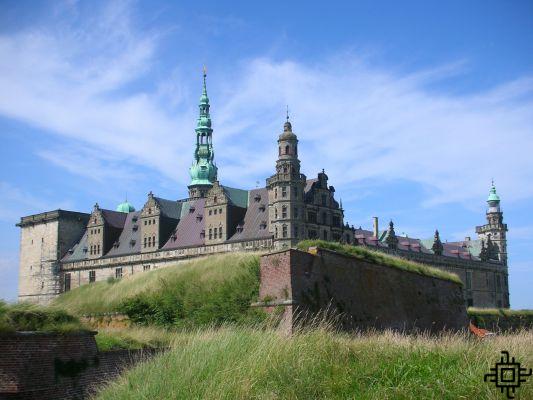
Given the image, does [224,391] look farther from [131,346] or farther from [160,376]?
[131,346]

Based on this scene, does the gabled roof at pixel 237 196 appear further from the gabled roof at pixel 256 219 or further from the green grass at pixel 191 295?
the green grass at pixel 191 295

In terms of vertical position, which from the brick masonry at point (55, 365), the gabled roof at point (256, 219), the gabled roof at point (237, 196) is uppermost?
the gabled roof at point (237, 196)

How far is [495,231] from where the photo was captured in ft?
309

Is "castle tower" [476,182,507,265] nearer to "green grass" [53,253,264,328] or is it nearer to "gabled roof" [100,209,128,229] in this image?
"gabled roof" [100,209,128,229]

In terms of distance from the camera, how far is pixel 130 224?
66.4 metres

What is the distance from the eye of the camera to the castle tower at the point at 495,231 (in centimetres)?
9090

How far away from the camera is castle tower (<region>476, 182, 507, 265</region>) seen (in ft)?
298

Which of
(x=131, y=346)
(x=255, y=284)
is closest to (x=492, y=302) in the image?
(x=255, y=284)

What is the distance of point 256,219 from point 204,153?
32045mm

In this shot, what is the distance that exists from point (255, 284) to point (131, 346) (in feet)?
19.2

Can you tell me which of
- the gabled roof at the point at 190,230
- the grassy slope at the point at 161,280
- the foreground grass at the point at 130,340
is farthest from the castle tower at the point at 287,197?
the foreground grass at the point at 130,340

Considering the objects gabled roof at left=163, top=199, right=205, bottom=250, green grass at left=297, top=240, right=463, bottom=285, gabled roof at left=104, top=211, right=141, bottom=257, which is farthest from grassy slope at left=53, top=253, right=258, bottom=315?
gabled roof at left=104, top=211, right=141, bottom=257

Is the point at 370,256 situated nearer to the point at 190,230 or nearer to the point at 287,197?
the point at 287,197

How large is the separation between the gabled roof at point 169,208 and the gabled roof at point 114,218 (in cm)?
625
